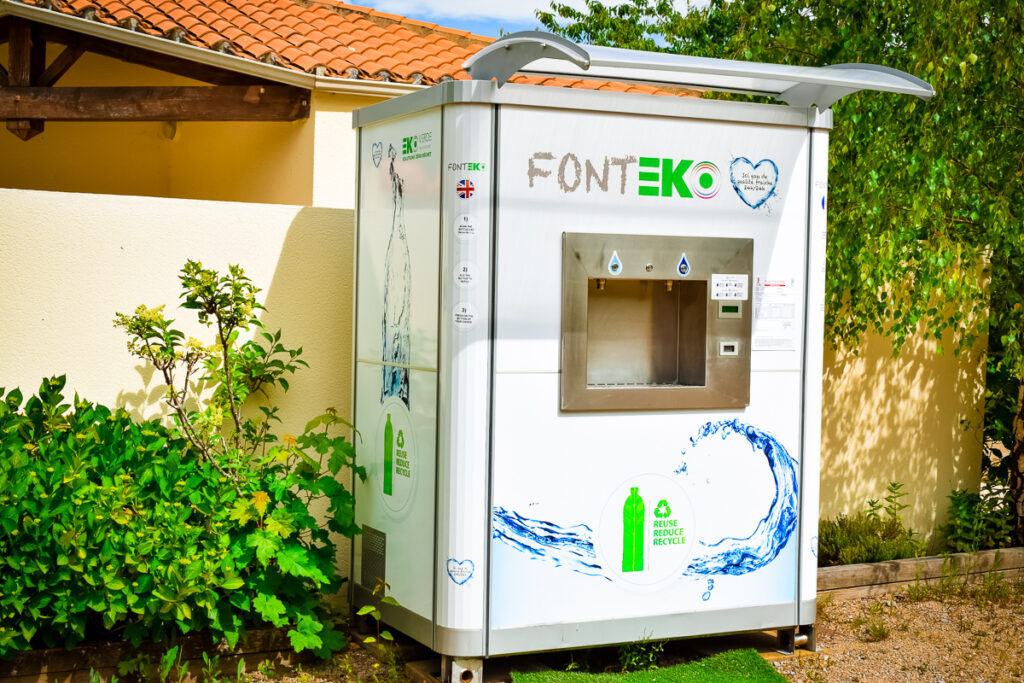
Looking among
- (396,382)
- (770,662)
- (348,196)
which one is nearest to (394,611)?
(396,382)

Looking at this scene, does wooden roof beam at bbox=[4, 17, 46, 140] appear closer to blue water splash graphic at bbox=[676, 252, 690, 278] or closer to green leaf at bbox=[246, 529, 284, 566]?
green leaf at bbox=[246, 529, 284, 566]

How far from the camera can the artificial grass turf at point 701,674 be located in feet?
15.0

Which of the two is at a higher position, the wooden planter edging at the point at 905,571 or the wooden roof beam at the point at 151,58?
the wooden roof beam at the point at 151,58

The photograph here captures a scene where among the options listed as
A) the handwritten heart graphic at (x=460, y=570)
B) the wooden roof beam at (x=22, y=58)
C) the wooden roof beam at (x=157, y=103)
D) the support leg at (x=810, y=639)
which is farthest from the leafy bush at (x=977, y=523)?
the wooden roof beam at (x=22, y=58)

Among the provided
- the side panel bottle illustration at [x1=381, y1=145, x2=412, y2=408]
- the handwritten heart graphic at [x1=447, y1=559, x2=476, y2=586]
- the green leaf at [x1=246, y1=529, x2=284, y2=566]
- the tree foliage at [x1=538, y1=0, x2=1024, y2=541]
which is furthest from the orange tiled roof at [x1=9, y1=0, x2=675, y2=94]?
the handwritten heart graphic at [x1=447, y1=559, x2=476, y2=586]

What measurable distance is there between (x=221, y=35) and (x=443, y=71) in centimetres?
177

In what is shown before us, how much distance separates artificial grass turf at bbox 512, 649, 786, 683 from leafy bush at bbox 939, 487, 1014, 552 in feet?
9.07

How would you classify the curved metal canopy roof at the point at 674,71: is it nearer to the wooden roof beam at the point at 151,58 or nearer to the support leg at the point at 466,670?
the support leg at the point at 466,670

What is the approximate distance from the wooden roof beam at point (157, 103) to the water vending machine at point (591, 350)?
3.40 metres

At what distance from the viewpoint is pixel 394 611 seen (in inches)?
194

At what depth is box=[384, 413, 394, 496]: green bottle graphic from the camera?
195 inches

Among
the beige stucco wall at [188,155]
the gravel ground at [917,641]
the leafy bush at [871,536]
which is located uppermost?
the beige stucco wall at [188,155]

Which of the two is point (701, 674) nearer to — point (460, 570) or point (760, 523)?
point (760, 523)

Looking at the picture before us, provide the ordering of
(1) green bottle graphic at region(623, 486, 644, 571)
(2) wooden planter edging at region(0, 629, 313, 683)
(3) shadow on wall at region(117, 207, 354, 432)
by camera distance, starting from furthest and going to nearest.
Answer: (3) shadow on wall at region(117, 207, 354, 432)
(1) green bottle graphic at region(623, 486, 644, 571)
(2) wooden planter edging at region(0, 629, 313, 683)
